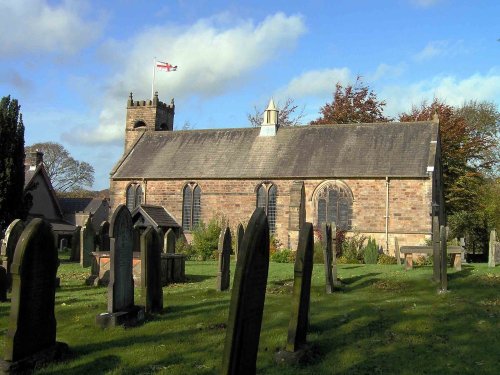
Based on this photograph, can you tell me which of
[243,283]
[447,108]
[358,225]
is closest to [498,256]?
[358,225]

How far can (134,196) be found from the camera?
3525 cm

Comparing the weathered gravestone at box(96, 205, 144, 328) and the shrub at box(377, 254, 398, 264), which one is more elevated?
the weathered gravestone at box(96, 205, 144, 328)

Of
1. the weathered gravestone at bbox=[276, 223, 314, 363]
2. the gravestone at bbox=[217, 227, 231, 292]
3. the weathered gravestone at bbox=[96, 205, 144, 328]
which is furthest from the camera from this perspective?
the gravestone at bbox=[217, 227, 231, 292]

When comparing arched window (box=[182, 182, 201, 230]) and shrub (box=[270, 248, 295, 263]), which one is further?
arched window (box=[182, 182, 201, 230])

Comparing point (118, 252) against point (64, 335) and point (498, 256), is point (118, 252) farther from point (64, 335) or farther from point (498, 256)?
point (498, 256)

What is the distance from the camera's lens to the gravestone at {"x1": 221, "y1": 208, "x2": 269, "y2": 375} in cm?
508

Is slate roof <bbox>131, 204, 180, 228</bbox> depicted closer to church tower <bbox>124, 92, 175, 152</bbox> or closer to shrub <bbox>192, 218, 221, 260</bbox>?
shrub <bbox>192, 218, 221, 260</bbox>

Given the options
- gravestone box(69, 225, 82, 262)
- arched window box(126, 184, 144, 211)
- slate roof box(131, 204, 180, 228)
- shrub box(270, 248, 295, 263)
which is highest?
arched window box(126, 184, 144, 211)

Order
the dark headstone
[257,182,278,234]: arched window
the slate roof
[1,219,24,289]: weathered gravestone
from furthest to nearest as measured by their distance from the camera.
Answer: [257,182,278,234]: arched window, the slate roof, [1,219,24,289]: weathered gravestone, the dark headstone

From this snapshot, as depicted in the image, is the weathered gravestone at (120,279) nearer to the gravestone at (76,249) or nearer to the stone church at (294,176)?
the gravestone at (76,249)

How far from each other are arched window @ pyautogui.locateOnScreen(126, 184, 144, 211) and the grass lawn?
2164cm

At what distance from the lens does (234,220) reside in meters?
33.0

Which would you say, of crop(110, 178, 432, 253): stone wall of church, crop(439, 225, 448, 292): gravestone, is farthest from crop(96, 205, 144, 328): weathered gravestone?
crop(110, 178, 432, 253): stone wall of church

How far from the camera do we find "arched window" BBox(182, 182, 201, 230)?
3394cm
